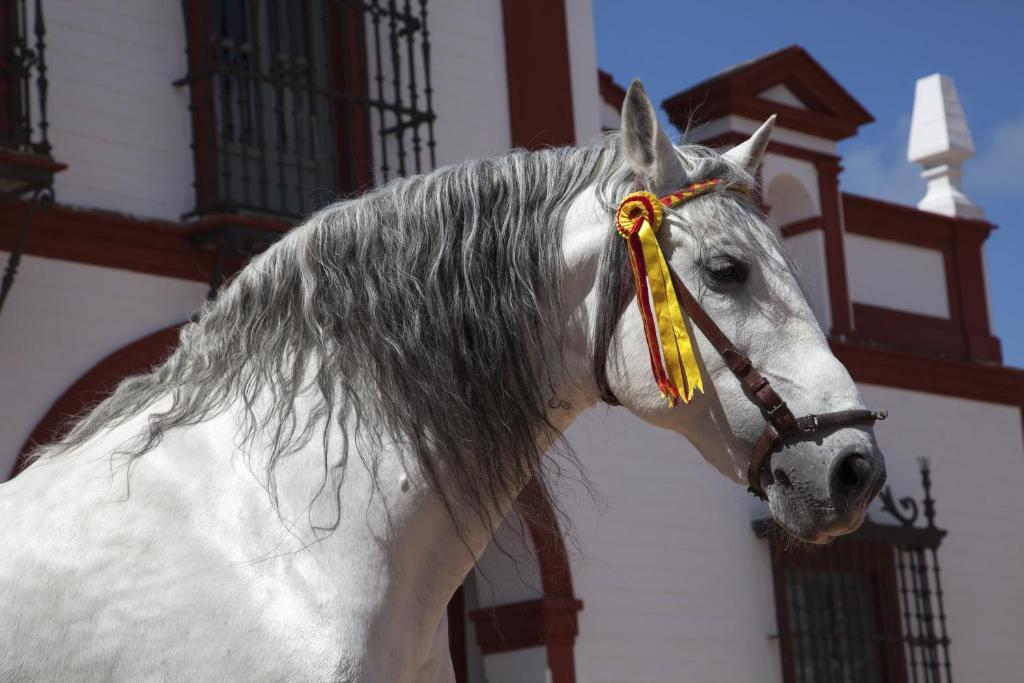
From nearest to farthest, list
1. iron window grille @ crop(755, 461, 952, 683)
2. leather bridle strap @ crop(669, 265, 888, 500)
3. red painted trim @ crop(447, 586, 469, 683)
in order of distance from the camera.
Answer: leather bridle strap @ crop(669, 265, 888, 500), red painted trim @ crop(447, 586, 469, 683), iron window grille @ crop(755, 461, 952, 683)

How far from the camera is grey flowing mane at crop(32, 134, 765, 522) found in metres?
2.77

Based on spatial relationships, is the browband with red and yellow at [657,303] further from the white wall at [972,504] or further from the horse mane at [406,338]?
the white wall at [972,504]

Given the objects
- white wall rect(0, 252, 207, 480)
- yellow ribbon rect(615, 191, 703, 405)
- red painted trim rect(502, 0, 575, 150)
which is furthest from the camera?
red painted trim rect(502, 0, 575, 150)

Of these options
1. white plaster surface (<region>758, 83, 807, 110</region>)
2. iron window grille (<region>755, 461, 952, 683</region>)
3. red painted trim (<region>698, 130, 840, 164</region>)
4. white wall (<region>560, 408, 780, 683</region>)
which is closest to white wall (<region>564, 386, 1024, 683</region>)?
white wall (<region>560, 408, 780, 683</region>)

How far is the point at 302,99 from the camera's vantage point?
7926mm

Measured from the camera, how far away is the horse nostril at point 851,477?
2637 millimetres

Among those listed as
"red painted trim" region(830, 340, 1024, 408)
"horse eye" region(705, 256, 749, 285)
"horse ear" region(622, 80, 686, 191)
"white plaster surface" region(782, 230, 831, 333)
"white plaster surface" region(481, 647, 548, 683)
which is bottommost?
"white plaster surface" region(481, 647, 548, 683)

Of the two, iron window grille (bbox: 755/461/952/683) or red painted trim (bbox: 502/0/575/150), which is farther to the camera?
iron window grille (bbox: 755/461/952/683)

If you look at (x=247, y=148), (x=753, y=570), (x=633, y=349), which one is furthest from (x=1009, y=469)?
(x=633, y=349)

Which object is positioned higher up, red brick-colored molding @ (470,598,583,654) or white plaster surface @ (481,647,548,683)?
red brick-colored molding @ (470,598,583,654)

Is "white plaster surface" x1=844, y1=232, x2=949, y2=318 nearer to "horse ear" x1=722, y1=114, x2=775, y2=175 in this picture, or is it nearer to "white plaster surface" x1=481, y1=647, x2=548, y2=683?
"white plaster surface" x1=481, y1=647, x2=548, y2=683

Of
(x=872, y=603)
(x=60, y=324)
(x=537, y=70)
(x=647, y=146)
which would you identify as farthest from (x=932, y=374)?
(x=647, y=146)

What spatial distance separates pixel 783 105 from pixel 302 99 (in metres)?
3.59

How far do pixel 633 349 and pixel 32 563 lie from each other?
108cm
